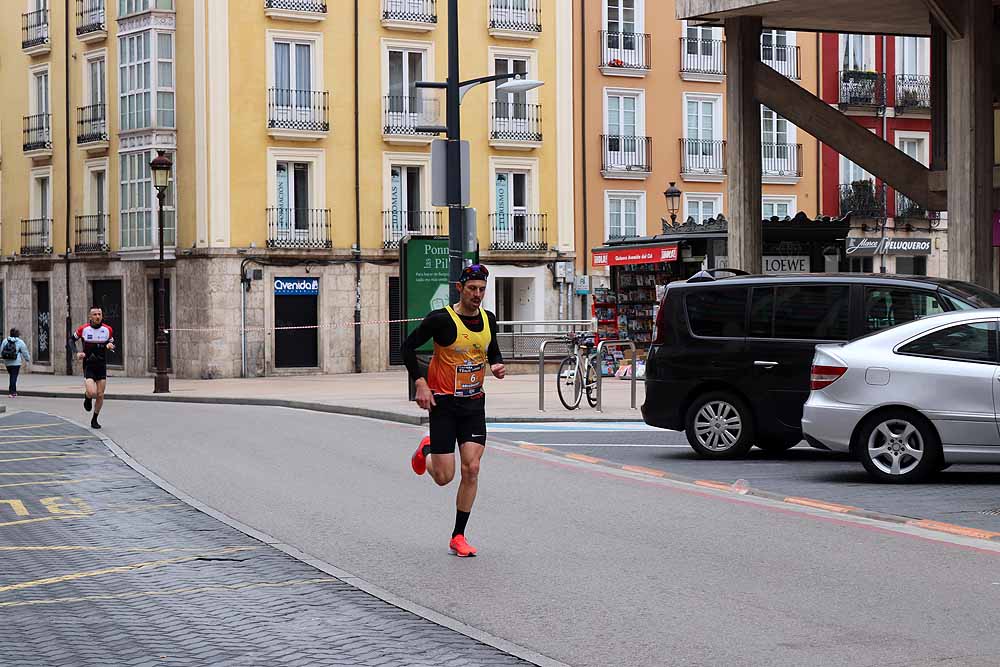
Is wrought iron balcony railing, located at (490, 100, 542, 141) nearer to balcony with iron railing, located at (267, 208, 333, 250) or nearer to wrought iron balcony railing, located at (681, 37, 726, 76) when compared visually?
wrought iron balcony railing, located at (681, 37, 726, 76)

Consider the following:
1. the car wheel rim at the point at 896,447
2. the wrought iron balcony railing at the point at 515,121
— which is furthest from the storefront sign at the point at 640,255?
the car wheel rim at the point at 896,447

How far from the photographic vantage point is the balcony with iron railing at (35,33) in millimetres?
51219

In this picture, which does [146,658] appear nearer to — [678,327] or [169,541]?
[169,541]

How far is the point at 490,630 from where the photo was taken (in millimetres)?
8016

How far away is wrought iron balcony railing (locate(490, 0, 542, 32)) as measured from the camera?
162ft

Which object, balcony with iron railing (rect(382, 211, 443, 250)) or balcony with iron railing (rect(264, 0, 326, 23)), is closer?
balcony with iron railing (rect(264, 0, 326, 23))

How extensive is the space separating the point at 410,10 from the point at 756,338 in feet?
108

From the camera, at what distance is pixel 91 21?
48.8 meters

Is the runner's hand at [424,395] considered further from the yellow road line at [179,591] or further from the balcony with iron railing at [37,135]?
the balcony with iron railing at [37,135]

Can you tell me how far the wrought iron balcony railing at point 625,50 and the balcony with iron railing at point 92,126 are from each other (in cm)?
1554

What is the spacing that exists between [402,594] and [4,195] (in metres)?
48.1

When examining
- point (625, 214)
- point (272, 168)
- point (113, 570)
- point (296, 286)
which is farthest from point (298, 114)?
point (113, 570)

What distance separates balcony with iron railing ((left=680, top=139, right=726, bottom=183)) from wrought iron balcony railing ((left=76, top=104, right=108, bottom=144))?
18369 mm

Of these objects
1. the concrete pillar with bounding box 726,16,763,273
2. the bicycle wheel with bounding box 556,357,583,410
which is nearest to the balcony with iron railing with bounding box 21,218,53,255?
the bicycle wheel with bounding box 556,357,583,410
